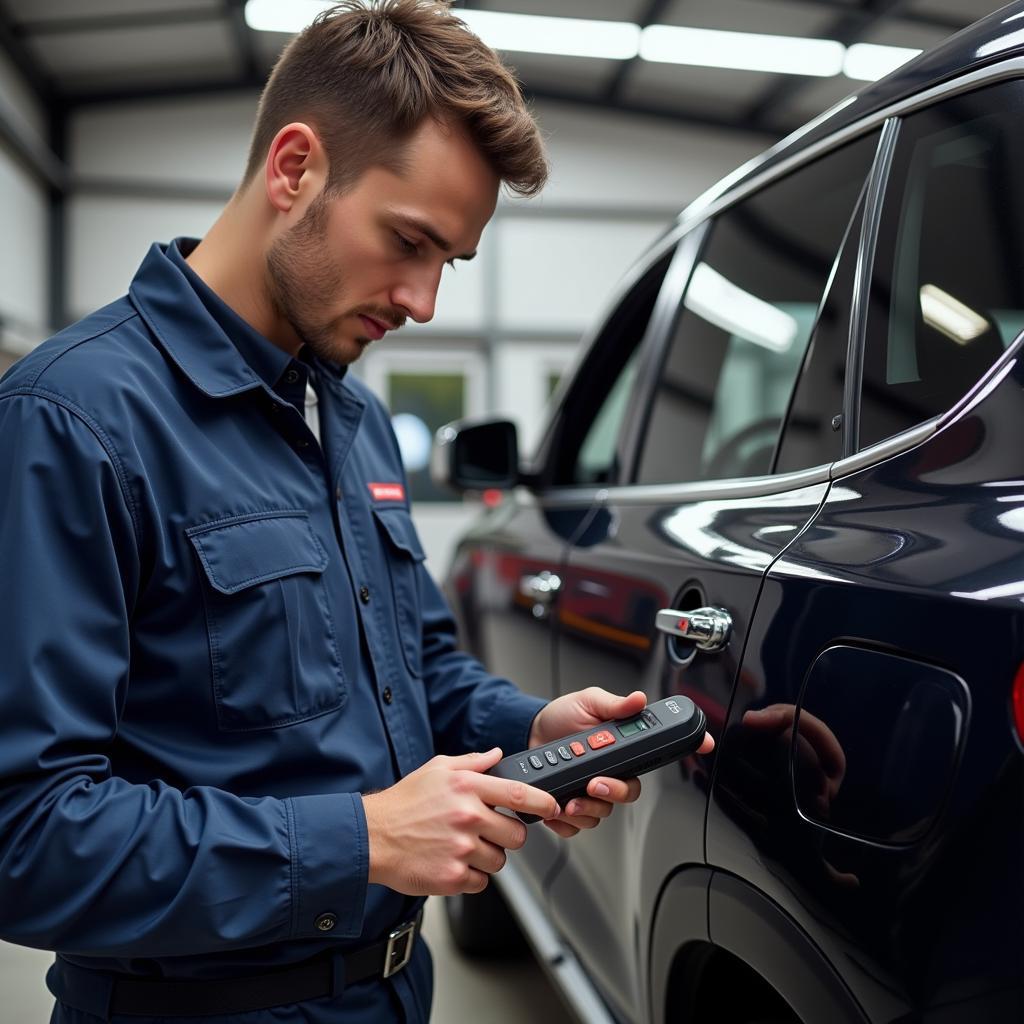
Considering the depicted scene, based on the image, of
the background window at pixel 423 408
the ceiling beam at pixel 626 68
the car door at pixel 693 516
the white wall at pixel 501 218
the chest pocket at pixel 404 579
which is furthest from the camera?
the background window at pixel 423 408

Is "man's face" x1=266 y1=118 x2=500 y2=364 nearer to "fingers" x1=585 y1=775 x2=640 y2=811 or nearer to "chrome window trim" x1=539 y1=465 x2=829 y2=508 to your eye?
"chrome window trim" x1=539 y1=465 x2=829 y2=508

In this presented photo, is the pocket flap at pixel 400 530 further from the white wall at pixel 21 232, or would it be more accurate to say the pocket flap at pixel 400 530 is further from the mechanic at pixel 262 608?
the white wall at pixel 21 232

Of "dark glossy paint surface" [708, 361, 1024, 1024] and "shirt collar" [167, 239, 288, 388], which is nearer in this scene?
"dark glossy paint surface" [708, 361, 1024, 1024]

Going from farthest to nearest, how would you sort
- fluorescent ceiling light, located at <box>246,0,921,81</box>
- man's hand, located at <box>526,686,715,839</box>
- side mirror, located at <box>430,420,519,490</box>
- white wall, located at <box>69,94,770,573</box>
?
white wall, located at <box>69,94,770,573</box> → fluorescent ceiling light, located at <box>246,0,921,81</box> → side mirror, located at <box>430,420,519,490</box> → man's hand, located at <box>526,686,715,839</box>

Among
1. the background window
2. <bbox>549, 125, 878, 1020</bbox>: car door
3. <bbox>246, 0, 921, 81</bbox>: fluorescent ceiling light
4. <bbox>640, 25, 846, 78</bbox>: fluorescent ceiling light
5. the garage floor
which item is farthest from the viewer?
the background window

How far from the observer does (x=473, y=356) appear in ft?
31.4

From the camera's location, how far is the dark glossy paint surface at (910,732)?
2.48 feet

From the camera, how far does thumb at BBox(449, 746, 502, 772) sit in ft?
3.23

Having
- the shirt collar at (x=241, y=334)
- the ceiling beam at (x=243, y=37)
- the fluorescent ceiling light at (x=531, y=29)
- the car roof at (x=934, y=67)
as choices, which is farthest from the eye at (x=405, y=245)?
the ceiling beam at (x=243, y=37)

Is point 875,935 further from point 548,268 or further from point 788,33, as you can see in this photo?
point 548,268

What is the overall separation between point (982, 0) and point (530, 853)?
729 centimetres

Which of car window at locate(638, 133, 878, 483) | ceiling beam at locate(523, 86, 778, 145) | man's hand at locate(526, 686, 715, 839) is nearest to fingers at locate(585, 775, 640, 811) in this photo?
man's hand at locate(526, 686, 715, 839)

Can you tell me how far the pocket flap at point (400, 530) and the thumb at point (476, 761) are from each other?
41 cm

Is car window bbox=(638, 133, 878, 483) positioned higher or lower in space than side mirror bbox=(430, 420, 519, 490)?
higher
